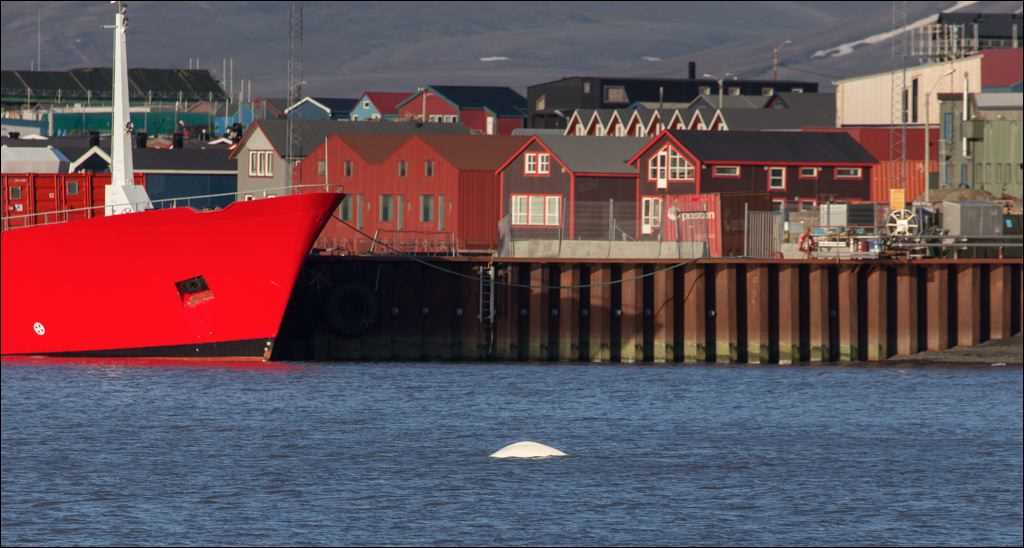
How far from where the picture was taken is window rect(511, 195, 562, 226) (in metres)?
100

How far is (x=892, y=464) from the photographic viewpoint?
5322cm

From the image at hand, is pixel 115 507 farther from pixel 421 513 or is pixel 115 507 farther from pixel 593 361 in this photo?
pixel 593 361

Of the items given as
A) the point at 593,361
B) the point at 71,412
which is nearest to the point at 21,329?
the point at 71,412

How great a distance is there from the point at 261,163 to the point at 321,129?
19.8 ft

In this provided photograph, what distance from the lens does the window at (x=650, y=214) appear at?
320ft

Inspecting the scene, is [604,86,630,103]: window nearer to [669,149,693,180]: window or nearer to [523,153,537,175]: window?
[523,153,537,175]: window

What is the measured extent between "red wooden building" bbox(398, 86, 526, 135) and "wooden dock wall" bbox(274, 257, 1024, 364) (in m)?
105

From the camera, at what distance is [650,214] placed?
323 ft

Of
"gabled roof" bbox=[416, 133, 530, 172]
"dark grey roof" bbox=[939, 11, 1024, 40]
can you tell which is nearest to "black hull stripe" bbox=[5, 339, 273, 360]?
"gabled roof" bbox=[416, 133, 530, 172]

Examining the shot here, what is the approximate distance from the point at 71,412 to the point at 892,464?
2295 centimetres

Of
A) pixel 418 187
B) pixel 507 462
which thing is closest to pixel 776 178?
pixel 418 187

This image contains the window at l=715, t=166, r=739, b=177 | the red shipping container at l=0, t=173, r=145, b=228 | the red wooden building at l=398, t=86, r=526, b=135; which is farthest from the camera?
the red wooden building at l=398, t=86, r=526, b=135

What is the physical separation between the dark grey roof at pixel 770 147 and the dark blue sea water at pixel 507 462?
27.3 metres

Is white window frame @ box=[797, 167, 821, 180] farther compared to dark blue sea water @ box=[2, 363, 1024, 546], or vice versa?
white window frame @ box=[797, 167, 821, 180]
